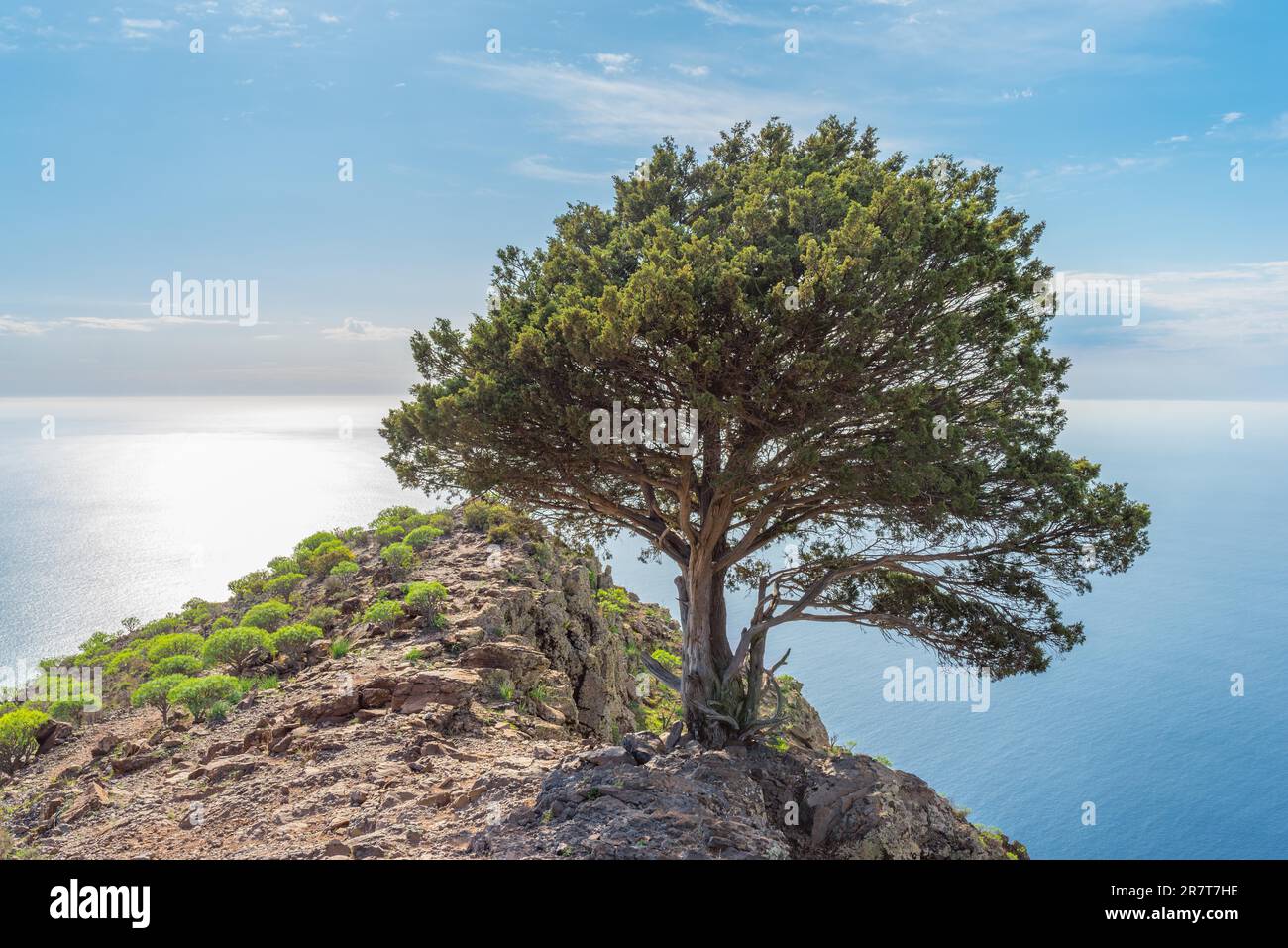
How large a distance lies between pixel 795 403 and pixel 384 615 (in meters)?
11.8

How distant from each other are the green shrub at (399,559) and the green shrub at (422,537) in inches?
69.9

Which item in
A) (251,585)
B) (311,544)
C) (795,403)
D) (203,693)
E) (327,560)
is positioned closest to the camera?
(795,403)

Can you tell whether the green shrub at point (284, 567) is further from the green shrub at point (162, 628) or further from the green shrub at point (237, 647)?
the green shrub at point (237, 647)

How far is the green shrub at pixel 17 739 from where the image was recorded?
14031mm

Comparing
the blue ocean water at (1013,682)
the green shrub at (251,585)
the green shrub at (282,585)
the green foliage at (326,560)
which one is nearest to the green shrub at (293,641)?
the green foliage at (326,560)

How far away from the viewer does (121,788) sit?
1134 centimetres

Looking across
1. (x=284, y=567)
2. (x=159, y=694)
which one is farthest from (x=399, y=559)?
(x=284, y=567)

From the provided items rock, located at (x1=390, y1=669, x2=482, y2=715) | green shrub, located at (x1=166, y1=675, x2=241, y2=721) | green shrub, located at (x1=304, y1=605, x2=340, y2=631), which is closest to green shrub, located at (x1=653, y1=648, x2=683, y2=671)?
rock, located at (x1=390, y1=669, x2=482, y2=715)

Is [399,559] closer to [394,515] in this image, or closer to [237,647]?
[237,647]

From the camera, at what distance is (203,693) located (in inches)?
572
